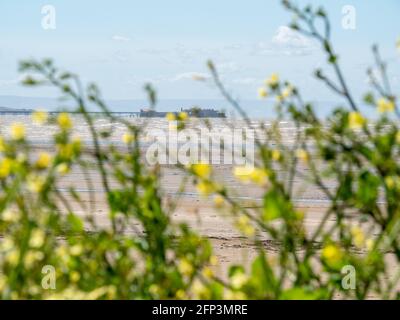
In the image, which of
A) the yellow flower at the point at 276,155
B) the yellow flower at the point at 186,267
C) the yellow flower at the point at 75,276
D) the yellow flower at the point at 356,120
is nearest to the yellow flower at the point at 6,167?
the yellow flower at the point at 75,276

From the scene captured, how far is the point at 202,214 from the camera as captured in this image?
385 inches

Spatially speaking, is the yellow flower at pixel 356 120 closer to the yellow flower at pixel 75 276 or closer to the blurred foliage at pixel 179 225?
the blurred foliage at pixel 179 225

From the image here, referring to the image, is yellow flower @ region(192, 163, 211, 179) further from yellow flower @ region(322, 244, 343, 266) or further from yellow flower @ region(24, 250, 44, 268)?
yellow flower @ region(24, 250, 44, 268)

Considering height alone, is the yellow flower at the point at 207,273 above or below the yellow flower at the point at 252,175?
below

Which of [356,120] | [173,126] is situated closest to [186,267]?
[173,126]

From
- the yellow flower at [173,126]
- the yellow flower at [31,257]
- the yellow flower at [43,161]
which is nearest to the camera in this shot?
the yellow flower at [43,161]

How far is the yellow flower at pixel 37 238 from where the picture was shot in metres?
1.67

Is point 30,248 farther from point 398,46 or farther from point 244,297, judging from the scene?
point 398,46

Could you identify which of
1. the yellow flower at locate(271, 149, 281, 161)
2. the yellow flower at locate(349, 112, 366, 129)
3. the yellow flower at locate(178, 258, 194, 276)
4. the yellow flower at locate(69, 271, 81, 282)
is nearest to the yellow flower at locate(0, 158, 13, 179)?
the yellow flower at locate(69, 271, 81, 282)

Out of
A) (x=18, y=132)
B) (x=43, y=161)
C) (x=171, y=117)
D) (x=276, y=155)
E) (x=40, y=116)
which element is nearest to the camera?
(x=43, y=161)

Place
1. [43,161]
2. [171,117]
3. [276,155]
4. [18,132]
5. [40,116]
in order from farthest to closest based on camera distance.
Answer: [171,117], [276,155], [40,116], [18,132], [43,161]

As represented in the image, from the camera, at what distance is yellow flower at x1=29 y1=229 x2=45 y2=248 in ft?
5.48

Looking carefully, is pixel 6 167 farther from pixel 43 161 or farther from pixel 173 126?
pixel 173 126

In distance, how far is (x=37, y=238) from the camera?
5.52 ft
